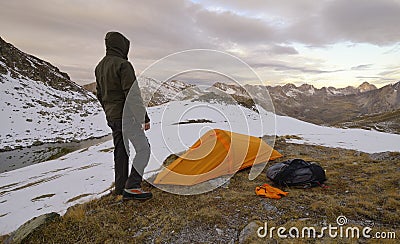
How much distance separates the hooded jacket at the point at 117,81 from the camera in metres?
4.41

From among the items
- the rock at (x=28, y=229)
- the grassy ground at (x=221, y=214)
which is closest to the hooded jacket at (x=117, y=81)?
the grassy ground at (x=221, y=214)

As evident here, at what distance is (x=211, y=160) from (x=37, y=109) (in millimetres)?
41170

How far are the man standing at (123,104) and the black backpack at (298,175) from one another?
3.04 metres

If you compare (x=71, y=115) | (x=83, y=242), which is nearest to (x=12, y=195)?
(x=83, y=242)

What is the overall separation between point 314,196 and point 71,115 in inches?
1675

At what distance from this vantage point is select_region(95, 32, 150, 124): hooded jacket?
4414 mm

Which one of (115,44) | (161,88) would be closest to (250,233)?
(161,88)

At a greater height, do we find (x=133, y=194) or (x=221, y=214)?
(x=133, y=194)

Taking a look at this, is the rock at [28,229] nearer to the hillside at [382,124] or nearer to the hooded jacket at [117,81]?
the hooded jacket at [117,81]

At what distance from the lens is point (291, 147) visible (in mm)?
10391

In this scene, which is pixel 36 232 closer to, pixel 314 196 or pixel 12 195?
pixel 314 196

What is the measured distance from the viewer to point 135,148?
15.7 ft

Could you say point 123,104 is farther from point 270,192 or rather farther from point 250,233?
point 270,192

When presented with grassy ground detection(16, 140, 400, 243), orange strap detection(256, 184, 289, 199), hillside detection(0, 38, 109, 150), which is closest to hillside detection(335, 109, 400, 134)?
hillside detection(0, 38, 109, 150)
